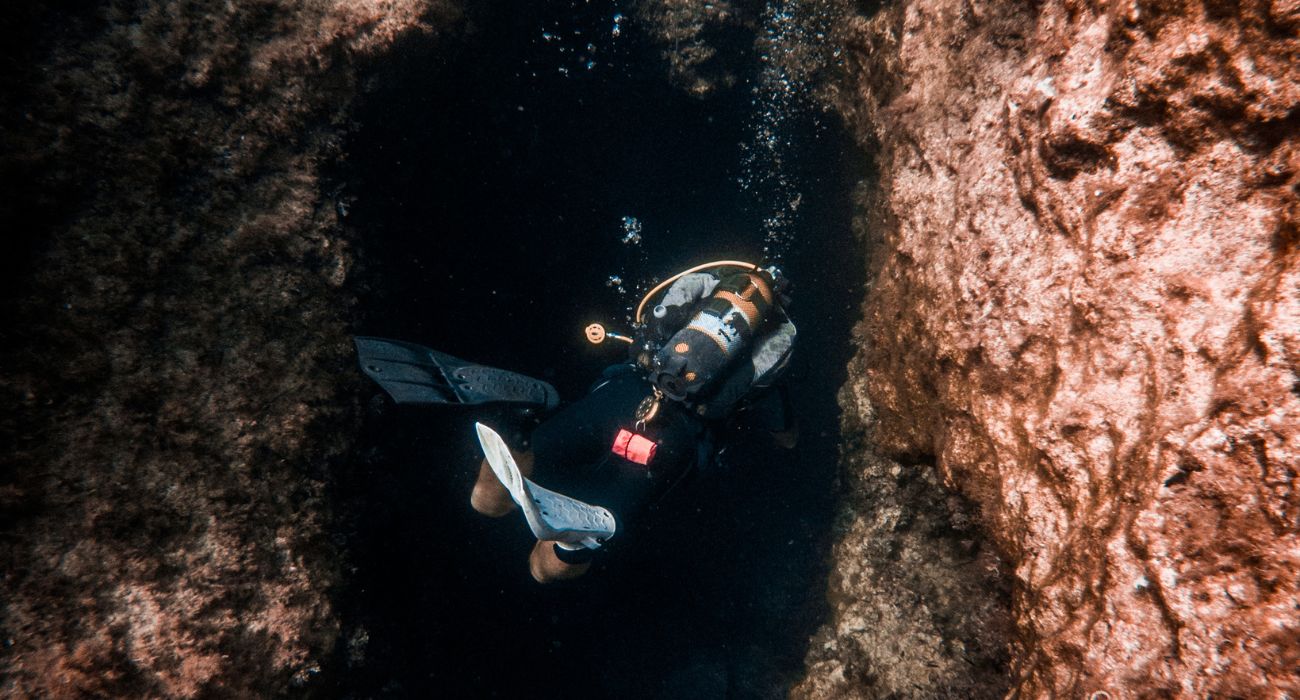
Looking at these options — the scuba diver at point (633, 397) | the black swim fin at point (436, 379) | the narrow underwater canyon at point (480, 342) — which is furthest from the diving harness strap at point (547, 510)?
the narrow underwater canyon at point (480, 342)

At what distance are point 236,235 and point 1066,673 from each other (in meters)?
3.40

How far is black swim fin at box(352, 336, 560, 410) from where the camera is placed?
8.69 feet

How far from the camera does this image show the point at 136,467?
6.58ft

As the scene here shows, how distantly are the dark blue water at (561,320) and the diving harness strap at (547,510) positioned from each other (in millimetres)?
797

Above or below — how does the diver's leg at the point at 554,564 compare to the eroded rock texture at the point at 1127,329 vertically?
below

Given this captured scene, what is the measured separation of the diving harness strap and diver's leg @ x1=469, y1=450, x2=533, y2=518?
0.60 meters

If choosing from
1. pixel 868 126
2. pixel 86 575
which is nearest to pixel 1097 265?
pixel 868 126

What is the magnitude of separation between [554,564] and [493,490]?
1.93ft

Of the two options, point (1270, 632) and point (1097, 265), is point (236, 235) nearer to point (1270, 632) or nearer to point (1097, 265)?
point (1097, 265)

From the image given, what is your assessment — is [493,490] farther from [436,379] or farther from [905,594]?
[905,594]

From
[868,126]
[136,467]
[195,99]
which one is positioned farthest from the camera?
[868,126]

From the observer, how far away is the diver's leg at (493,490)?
3275mm

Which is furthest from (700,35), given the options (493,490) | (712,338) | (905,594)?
(905,594)

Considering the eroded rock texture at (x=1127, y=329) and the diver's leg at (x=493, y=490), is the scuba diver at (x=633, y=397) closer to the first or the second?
the diver's leg at (x=493, y=490)
